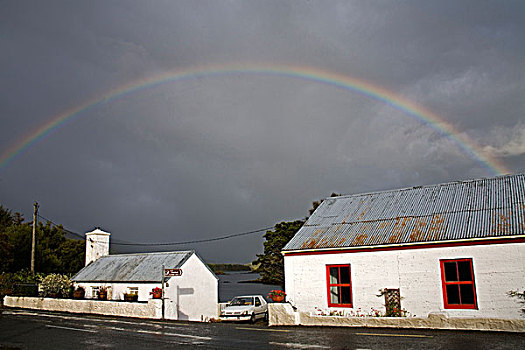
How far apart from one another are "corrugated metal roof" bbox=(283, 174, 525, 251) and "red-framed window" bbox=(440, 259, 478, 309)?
1.20 metres

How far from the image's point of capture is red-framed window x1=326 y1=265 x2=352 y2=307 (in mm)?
21750

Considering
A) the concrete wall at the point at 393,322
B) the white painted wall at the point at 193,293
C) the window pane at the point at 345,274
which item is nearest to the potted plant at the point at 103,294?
the white painted wall at the point at 193,293

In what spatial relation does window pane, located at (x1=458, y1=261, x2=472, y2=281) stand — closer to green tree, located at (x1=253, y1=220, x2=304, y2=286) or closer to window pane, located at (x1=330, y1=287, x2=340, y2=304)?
window pane, located at (x1=330, y1=287, x2=340, y2=304)

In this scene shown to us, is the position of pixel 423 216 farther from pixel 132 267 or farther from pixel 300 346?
pixel 132 267

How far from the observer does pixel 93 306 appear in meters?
31.1

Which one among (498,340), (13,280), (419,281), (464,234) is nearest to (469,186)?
(464,234)

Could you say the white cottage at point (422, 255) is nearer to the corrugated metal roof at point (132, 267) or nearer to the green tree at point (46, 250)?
the corrugated metal roof at point (132, 267)

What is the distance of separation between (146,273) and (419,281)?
2257cm

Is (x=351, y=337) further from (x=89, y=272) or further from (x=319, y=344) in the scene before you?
(x=89, y=272)

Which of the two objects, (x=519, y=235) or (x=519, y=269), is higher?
(x=519, y=235)

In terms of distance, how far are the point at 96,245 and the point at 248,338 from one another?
104ft

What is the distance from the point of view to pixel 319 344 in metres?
14.5

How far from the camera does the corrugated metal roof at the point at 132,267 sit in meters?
35.5

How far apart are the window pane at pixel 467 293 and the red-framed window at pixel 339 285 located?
4748 mm
